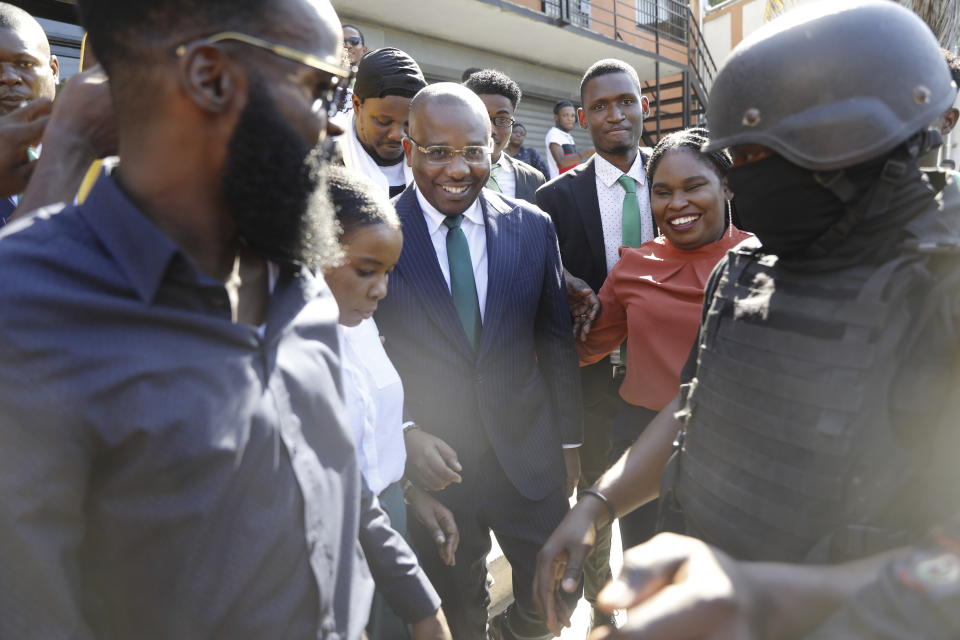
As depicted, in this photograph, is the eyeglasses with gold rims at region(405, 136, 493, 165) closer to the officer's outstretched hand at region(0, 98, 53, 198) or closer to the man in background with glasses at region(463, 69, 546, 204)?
the officer's outstretched hand at region(0, 98, 53, 198)

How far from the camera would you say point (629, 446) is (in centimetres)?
259

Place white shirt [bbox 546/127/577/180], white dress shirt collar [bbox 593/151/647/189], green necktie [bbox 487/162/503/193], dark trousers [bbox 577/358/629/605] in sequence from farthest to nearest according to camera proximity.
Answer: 1. white shirt [bbox 546/127/577/180]
2. green necktie [bbox 487/162/503/193]
3. white dress shirt collar [bbox 593/151/647/189]
4. dark trousers [bbox 577/358/629/605]

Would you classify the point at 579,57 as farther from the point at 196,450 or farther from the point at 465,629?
the point at 196,450

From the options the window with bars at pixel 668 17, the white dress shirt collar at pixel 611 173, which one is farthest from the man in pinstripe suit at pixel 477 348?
the window with bars at pixel 668 17

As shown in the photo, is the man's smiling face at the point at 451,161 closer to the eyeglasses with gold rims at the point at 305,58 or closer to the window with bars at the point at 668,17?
the eyeglasses with gold rims at the point at 305,58

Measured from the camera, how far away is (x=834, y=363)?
1.20 metres

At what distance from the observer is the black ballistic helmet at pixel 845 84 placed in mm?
1218

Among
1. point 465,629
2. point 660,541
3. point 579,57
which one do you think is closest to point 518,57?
point 579,57

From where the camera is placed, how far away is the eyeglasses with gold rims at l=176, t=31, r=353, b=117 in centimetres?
105

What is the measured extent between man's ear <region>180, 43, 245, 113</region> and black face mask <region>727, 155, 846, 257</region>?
1.05 metres

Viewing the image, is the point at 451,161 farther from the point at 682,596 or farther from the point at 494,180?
the point at 682,596

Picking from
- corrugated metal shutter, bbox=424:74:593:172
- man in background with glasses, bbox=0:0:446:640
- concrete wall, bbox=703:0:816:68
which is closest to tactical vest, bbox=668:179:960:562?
man in background with glasses, bbox=0:0:446:640

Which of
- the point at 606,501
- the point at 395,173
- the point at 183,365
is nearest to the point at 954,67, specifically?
the point at 395,173

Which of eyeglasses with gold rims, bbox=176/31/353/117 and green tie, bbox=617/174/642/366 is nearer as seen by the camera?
eyeglasses with gold rims, bbox=176/31/353/117
